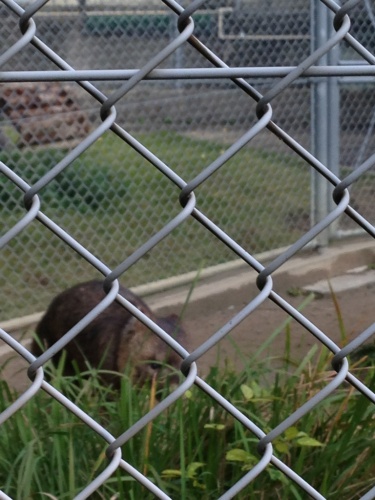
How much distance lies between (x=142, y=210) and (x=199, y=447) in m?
4.08

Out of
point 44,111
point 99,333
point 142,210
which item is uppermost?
point 44,111

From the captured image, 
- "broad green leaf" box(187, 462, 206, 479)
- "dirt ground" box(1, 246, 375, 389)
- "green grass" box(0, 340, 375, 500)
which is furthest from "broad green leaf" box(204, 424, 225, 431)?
"dirt ground" box(1, 246, 375, 389)

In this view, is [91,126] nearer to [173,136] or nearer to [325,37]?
[173,136]

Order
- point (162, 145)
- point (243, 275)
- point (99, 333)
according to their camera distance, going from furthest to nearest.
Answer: point (162, 145)
point (243, 275)
point (99, 333)

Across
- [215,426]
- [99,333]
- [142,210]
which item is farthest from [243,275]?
[215,426]

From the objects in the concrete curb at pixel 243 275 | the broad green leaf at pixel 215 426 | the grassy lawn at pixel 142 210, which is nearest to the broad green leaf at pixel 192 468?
the broad green leaf at pixel 215 426

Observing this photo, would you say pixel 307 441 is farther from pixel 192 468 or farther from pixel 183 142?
pixel 183 142

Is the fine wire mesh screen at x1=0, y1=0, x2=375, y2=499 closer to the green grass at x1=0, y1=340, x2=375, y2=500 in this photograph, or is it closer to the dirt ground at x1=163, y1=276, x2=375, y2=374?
the dirt ground at x1=163, y1=276, x2=375, y2=374

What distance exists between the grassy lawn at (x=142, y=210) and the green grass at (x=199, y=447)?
2925mm

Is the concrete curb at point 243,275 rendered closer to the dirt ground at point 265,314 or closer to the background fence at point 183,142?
the dirt ground at point 265,314

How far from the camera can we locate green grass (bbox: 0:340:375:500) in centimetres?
241

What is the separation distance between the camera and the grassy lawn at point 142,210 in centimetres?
602

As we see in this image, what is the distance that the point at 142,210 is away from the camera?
6535 millimetres

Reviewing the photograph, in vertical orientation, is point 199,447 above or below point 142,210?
above
